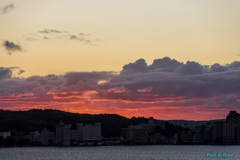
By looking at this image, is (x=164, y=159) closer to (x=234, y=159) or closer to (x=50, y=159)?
(x=234, y=159)

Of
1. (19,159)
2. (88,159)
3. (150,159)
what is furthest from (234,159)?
(19,159)

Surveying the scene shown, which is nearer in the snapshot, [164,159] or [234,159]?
[234,159]

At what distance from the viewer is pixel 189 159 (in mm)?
171750

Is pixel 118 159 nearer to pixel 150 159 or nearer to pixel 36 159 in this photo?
pixel 150 159

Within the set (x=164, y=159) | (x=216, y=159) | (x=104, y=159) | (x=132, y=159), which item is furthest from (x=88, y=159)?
(x=216, y=159)

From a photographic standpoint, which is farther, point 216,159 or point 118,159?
point 118,159

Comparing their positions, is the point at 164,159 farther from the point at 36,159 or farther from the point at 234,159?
the point at 36,159

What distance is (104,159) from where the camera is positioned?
6708 inches

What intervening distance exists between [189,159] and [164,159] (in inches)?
374

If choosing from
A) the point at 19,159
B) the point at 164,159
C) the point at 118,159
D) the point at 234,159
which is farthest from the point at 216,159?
the point at 19,159

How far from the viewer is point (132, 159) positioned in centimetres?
16900

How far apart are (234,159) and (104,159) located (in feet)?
153

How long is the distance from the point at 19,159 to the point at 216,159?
70.6m

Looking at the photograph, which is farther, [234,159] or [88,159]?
[88,159]
